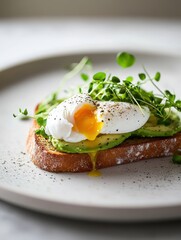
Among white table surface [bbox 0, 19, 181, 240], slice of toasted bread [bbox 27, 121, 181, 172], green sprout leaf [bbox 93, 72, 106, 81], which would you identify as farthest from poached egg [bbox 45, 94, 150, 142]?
white table surface [bbox 0, 19, 181, 240]

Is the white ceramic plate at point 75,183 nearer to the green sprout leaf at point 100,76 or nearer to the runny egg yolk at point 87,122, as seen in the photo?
the runny egg yolk at point 87,122

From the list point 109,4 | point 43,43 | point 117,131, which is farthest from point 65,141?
point 109,4

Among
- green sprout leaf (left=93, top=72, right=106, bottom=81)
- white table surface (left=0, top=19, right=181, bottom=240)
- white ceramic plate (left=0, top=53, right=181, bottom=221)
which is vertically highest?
white table surface (left=0, top=19, right=181, bottom=240)

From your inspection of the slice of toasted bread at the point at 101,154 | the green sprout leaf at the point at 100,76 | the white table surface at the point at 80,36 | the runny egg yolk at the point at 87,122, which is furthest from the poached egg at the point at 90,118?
the white table surface at the point at 80,36

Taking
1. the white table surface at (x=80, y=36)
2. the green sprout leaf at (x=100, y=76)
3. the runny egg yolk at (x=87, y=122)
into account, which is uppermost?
the white table surface at (x=80, y=36)

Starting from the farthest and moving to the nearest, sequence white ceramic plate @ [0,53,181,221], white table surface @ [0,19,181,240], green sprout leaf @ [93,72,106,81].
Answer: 1. white table surface @ [0,19,181,240]
2. green sprout leaf @ [93,72,106,81]
3. white ceramic plate @ [0,53,181,221]

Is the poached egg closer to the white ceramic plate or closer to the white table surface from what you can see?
the white ceramic plate

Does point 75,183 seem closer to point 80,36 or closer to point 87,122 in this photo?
point 87,122

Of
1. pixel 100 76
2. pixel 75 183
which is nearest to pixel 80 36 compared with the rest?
pixel 100 76
